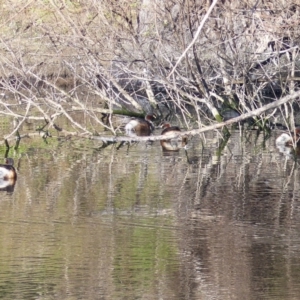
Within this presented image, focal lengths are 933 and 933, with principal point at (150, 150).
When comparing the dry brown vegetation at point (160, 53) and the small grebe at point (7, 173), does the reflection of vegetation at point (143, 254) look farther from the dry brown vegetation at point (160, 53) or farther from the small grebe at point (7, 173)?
the dry brown vegetation at point (160, 53)

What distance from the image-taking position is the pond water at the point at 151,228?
6758 millimetres

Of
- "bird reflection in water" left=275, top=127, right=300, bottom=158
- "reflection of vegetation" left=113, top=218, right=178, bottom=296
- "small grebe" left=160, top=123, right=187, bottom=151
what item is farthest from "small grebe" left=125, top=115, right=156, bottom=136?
"reflection of vegetation" left=113, top=218, right=178, bottom=296

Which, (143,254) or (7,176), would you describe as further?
(7,176)

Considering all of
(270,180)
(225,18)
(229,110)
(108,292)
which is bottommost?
(108,292)

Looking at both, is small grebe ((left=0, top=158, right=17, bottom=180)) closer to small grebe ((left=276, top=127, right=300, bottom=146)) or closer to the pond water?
the pond water

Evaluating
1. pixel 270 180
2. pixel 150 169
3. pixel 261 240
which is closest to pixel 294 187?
pixel 270 180

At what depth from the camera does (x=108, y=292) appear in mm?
6543

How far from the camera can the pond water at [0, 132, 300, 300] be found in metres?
6.76

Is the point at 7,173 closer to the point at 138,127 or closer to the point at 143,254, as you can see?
the point at 143,254

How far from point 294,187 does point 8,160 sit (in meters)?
3.73

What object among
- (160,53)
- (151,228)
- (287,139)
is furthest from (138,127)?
(151,228)

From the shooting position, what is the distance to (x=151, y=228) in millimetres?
8672

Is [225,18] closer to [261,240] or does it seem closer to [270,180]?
[270,180]

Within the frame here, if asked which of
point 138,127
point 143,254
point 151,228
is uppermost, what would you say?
point 138,127
